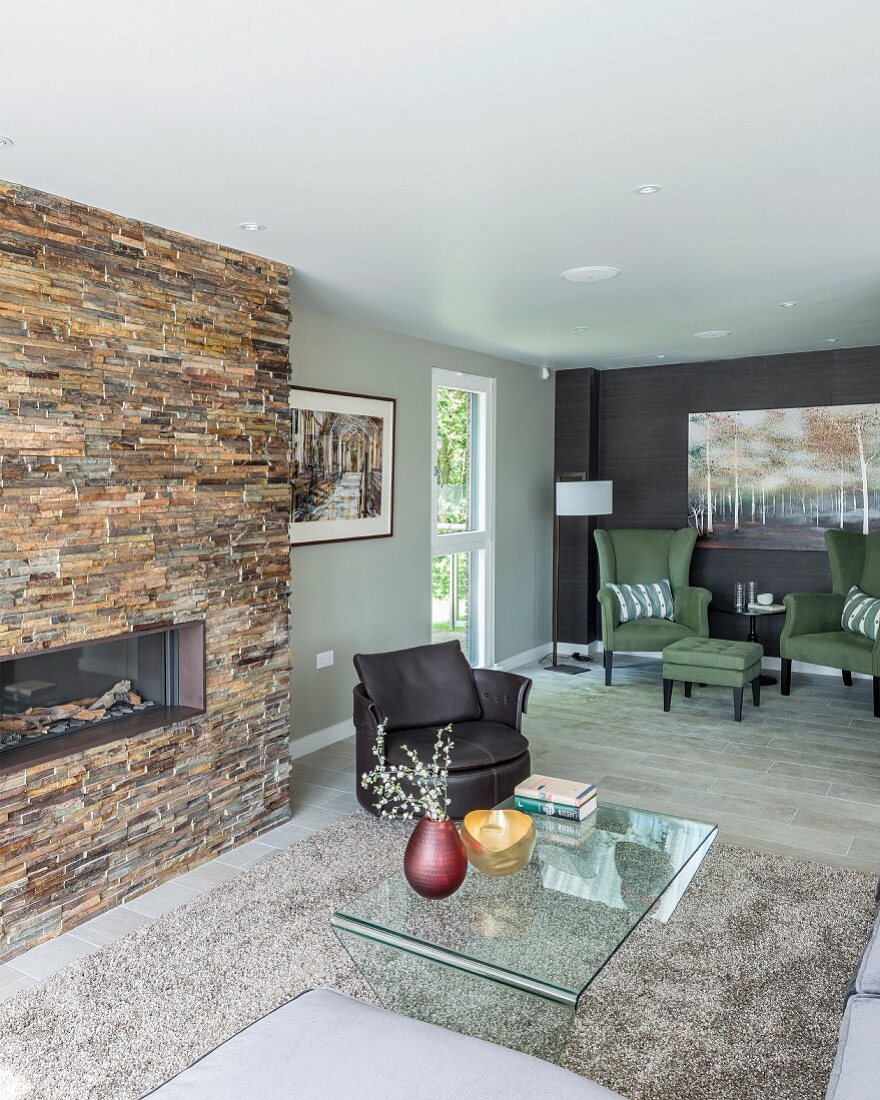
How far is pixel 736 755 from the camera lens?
16.4ft

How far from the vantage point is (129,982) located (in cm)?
271

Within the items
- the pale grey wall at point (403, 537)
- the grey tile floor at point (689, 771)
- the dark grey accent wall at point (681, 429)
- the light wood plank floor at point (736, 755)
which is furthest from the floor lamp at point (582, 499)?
the grey tile floor at point (689, 771)

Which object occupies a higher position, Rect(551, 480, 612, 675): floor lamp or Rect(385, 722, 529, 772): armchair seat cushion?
Rect(551, 480, 612, 675): floor lamp

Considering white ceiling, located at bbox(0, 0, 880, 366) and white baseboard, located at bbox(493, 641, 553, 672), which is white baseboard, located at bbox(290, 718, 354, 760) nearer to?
white baseboard, located at bbox(493, 641, 553, 672)

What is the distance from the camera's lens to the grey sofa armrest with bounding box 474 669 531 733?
423cm

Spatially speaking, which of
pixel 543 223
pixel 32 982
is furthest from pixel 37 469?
pixel 543 223

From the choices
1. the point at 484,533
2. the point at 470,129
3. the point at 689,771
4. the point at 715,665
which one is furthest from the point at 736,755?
the point at 470,129

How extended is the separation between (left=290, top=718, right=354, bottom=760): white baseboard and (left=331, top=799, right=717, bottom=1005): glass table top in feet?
7.09

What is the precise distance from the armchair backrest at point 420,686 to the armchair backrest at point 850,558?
3.32 metres

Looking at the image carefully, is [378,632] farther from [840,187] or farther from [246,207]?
[840,187]

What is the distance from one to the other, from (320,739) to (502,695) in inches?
52.4

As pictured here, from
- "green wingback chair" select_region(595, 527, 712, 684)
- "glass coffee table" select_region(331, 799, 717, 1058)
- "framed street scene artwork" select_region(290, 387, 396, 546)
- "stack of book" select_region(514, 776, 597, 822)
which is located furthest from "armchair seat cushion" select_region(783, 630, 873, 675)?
"glass coffee table" select_region(331, 799, 717, 1058)

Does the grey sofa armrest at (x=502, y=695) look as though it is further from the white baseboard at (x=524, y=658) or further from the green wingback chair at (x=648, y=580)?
the white baseboard at (x=524, y=658)

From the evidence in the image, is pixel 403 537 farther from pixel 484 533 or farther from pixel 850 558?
pixel 850 558
